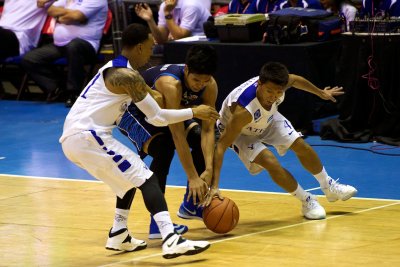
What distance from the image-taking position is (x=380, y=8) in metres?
10.5

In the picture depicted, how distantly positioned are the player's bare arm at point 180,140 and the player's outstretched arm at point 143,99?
0.38m

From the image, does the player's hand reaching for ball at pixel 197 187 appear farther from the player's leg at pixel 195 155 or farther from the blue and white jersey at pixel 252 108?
the blue and white jersey at pixel 252 108

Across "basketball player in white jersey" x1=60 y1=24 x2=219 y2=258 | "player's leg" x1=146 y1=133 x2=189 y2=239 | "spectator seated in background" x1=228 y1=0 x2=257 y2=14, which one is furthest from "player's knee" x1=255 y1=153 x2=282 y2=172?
"spectator seated in background" x1=228 y1=0 x2=257 y2=14

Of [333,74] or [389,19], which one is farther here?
[333,74]

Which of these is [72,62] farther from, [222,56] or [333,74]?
[333,74]

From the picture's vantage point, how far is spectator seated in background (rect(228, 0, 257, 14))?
11.7 m

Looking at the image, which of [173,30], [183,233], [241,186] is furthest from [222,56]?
[183,233]

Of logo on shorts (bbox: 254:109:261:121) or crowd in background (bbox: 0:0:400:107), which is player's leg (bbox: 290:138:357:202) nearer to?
logo on shorts (bbox: 254:109:261:121)

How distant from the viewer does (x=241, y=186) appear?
8.64 m

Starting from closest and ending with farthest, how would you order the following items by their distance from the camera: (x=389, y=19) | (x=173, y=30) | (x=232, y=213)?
(x=232, y=213)
(x=389, y=19)
(x=173, y=30)

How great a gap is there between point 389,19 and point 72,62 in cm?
446

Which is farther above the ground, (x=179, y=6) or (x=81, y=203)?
(x=179, y=6)

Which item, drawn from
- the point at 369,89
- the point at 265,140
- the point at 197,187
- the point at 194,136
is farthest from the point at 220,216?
the point at 369,89

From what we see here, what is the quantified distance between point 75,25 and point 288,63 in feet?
11.7
